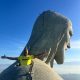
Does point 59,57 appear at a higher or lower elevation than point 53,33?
lower

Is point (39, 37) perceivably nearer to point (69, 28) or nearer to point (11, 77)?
point (69, 28)

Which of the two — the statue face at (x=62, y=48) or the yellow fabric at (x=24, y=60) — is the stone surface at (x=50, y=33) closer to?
the statue face at (x=62, y=48)

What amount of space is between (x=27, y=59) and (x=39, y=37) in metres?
14.8

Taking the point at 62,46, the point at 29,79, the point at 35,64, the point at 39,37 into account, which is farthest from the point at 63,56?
the point at 29,79

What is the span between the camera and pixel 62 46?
37156 millimetres

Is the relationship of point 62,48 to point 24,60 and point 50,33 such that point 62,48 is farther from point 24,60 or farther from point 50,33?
point 24,60

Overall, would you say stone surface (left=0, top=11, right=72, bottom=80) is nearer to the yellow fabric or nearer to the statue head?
the statue head

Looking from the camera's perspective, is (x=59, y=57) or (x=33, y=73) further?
(x=59, y=57)

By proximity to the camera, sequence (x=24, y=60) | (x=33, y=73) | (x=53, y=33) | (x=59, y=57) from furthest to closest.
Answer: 1. (x=59, y=57)
2. (x=53, y=33)
3. (x=24, y=60)
4. (x=33, y=73)

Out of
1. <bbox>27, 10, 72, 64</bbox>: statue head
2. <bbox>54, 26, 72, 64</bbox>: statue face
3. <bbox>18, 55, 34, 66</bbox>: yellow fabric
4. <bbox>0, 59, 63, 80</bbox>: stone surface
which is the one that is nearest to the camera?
<bbox>0, 59, 63, 80</bbox>: stone surface

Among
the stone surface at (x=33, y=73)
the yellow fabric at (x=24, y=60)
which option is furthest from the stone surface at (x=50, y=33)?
the yellow fabric at (x=24, y=60)

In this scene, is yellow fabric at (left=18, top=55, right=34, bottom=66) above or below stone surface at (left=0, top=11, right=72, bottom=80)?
below

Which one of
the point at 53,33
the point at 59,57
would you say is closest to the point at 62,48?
the point at 59,57

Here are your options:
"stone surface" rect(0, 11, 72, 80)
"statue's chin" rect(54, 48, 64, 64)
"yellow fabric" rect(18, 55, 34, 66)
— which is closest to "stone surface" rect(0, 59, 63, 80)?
"yellow fabric" rect(18, 55, 34, 66)
